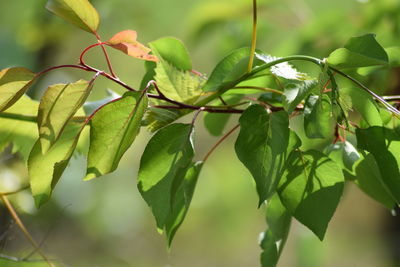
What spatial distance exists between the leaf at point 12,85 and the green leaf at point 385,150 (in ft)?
0.39

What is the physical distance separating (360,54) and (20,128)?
0.16 m

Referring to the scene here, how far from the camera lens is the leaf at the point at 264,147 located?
19 cm

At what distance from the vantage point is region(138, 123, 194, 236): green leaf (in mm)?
200

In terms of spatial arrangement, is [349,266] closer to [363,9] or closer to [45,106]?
[363,9]

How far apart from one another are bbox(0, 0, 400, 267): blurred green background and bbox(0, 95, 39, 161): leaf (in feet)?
0.24

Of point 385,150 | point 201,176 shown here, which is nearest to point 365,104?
point 385,150

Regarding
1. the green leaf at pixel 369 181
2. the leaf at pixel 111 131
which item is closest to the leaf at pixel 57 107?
the leaf at pixel 111 131

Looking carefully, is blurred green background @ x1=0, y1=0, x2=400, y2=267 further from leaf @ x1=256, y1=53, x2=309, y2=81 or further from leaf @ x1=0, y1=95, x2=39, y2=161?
leaf @ x1=256, y1=53, x2=309, y2=81

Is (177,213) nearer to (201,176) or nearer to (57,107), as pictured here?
(57,107)

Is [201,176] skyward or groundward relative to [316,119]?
groundward

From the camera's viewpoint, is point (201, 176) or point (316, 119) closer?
point (316, 119)

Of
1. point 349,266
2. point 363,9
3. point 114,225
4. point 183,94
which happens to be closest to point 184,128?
point 183,94

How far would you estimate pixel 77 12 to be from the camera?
0.70 ft

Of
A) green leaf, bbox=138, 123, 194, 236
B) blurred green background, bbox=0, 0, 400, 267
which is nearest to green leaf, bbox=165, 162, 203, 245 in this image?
green leaf, bbox=138, 123, 194, 236
